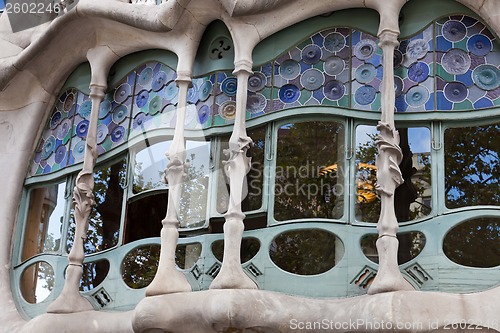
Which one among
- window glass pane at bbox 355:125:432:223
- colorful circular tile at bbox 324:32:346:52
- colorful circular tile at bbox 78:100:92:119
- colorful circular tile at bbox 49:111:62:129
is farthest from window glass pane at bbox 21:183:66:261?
window glass pane at bbox 355:125:432:223

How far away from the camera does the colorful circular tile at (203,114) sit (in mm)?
10542

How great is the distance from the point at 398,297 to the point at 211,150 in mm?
2975

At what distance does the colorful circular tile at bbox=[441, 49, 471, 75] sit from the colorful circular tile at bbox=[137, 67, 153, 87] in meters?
3.69

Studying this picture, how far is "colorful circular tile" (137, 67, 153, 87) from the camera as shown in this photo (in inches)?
448

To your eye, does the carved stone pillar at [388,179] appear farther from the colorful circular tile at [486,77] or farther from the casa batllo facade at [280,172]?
the colorful circular tile at [486,77]

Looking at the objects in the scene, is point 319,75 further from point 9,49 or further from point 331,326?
point 9,49

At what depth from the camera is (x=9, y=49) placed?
13.0 m

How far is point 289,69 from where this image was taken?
10.3m

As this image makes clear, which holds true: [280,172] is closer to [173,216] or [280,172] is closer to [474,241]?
[173,216]

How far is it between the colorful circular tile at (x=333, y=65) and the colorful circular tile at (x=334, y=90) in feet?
0.39

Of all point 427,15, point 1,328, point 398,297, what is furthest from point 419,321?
point 1,328

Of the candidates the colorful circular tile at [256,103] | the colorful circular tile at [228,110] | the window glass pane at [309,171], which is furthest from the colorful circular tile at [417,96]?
the colorful circular tile at [228,110]

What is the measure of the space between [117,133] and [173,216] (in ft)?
6.40

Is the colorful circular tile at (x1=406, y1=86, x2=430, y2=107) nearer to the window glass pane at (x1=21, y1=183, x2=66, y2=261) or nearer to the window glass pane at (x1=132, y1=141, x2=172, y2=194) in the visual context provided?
the window glass pane at (x1=132, y1=141, x2=172, y2=194)
